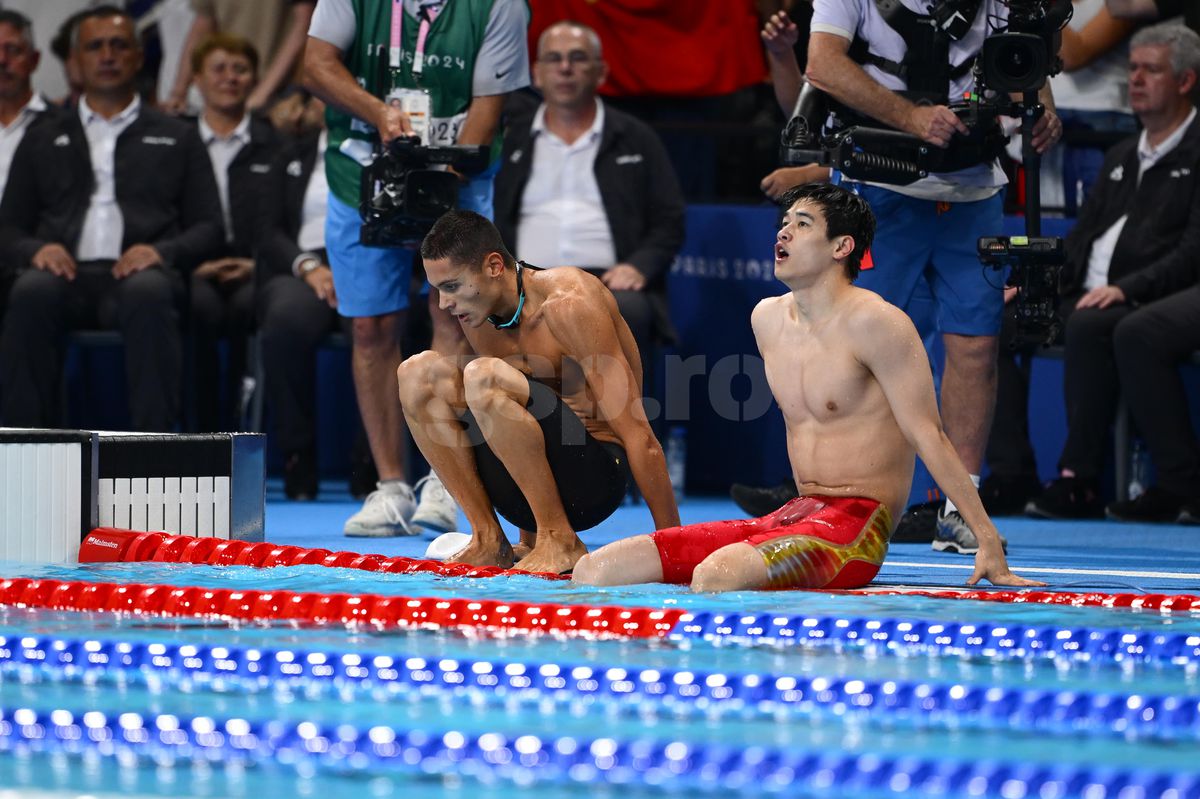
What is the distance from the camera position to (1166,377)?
23.3 ft

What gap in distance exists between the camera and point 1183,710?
120 inches

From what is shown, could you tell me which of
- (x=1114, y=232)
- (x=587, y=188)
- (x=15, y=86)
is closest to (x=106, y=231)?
(x=15, y=86)

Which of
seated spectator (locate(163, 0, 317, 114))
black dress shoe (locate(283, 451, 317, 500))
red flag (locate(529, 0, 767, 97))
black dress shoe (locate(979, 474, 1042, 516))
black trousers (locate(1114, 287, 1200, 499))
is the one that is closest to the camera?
black trousers (locate(1114, 287, 1200, 499))

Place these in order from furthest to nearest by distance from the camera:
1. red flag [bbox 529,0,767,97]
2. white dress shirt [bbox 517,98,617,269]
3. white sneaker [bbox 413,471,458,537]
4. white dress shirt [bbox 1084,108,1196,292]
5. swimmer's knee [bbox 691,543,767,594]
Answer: red flag [bbox 529,0,767,97], white dress shirt [bbox 517,98,617,269], white dress shirt [bbox 1084,108,1196,292], white sneaker [bbox 413,471,458,537], swimmer's knee [bbox 691,543,767,594]

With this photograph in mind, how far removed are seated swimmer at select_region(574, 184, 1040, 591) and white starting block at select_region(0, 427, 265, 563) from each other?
4.23 feet

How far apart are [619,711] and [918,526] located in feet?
10.3

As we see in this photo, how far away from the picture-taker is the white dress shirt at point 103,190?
8305 millimetres

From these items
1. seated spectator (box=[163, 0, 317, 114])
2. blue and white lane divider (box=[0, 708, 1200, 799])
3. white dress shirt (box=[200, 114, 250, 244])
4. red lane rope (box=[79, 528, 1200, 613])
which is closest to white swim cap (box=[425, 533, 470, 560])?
red lane rope (box=[79, 528, 1200, 613])

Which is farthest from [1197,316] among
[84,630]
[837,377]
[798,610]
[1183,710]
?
[84,630]

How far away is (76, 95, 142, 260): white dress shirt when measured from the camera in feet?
27.2

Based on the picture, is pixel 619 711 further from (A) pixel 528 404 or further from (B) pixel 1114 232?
(B) pixel 1114 232

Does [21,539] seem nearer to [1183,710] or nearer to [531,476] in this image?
[531,476]

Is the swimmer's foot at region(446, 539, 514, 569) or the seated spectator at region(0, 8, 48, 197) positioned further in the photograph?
the seated spectator at region(0, 8, 48, 197)

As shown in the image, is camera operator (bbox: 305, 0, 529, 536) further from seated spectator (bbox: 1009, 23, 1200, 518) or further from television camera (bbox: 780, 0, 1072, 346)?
seated spectator (bbox: 1009, 23, 1200, 518)
